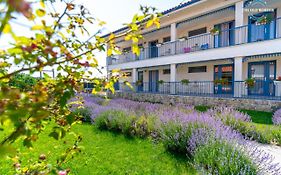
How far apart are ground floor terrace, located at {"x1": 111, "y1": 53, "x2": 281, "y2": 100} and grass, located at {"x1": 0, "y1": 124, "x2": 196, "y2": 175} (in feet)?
15.7

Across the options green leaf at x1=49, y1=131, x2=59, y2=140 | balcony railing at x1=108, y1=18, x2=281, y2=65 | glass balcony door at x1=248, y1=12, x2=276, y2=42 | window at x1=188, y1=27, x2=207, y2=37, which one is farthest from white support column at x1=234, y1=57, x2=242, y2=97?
green leaf at x1=49, y1=131, x2=59, y2=140

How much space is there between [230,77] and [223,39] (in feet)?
9.68

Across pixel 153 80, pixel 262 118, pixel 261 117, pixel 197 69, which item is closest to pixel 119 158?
pixel 262 118

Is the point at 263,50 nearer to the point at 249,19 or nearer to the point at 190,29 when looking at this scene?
the point at 249,19

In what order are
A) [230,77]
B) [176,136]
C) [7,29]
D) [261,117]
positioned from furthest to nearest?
[230,77], [261,117], [176,136], [7,29]

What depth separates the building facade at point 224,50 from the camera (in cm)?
1352

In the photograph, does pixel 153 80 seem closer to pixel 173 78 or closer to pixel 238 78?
pixel 173 78

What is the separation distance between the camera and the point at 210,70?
18.0 meters

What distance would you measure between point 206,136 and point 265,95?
37.3 ft

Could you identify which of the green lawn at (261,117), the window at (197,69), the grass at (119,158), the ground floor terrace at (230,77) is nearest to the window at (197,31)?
the ground floor terrace at (230,77)

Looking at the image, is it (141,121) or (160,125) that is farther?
(141,121)

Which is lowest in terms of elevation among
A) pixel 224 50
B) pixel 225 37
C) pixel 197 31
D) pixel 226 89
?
pixel 226 89

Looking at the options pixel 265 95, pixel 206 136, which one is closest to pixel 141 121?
pixel 206 136

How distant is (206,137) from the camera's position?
473cm
